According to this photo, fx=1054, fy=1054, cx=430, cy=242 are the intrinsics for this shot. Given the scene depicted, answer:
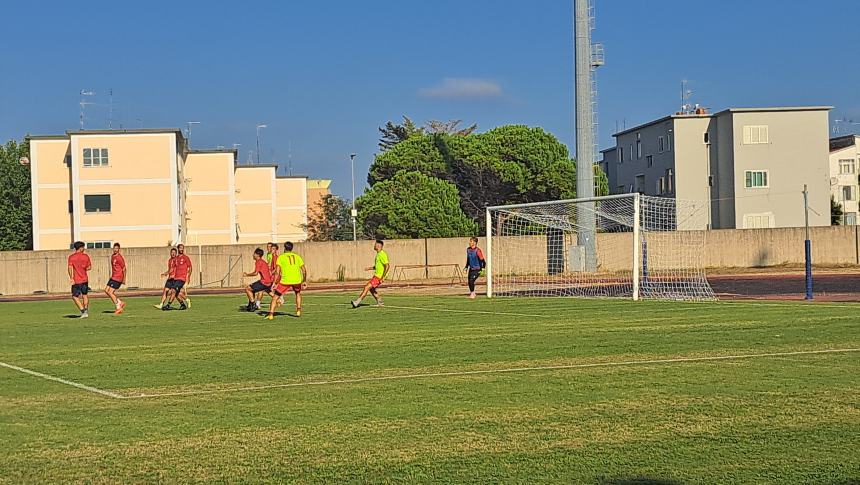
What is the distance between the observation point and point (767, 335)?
16.5 metres

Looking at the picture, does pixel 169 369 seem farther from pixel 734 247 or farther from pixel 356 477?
pixel 734 247

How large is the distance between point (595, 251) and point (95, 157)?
36923 millimetres

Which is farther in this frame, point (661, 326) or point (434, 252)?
point (434, 252)

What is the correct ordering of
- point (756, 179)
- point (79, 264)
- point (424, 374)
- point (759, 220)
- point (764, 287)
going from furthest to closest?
1. point (756, 179)
2. point (759, 220)
3. point (764, 287)
4. point (79, 264)
5. point (424, 374)

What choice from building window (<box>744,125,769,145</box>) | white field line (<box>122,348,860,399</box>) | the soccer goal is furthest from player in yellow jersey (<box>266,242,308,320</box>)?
building window (<box>744,125,769,145</box>)

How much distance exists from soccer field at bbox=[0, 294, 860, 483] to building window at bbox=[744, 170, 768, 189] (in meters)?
53.4

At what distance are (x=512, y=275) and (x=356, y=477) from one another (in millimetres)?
36981

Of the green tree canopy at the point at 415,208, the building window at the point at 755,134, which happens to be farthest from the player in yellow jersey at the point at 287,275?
the building window at the point at 755,134

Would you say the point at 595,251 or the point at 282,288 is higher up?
the point at 595,251

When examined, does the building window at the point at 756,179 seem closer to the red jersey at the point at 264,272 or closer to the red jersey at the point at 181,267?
the red jersey at the point at 264,272

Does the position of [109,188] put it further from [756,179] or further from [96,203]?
[756,179]

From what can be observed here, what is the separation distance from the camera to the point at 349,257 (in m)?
54.8

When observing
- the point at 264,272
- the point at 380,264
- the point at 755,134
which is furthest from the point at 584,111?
the point at 755,134

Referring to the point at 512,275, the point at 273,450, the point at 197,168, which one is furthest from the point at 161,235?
the point at 273,450
